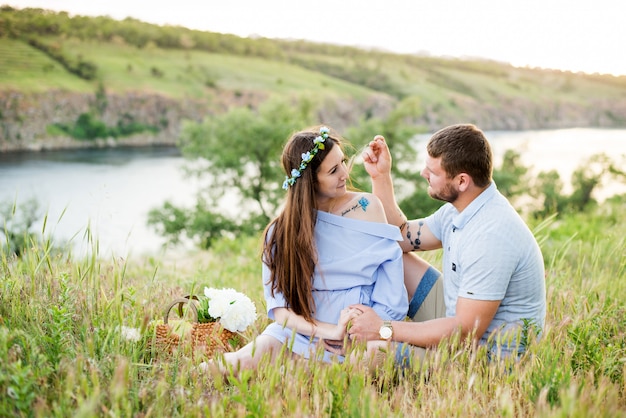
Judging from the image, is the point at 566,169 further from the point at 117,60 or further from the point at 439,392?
the point at 117,60

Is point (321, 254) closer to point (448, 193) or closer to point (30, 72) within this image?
point (448, 193)

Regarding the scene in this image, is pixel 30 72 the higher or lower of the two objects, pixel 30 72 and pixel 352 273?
the higher

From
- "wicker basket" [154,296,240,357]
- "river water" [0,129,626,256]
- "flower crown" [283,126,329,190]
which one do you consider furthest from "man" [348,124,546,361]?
"river water" [0,129,626,256]

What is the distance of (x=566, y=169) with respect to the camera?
39.2 m

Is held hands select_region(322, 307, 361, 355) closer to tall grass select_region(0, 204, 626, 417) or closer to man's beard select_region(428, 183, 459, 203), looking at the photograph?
tall grass select_region(0, 204, 626, 417)

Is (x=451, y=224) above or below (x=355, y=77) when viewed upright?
below

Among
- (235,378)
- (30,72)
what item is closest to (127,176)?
(30,72)

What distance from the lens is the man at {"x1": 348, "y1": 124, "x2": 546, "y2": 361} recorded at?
281cm

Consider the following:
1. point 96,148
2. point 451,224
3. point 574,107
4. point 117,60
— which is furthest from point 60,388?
point 574,107

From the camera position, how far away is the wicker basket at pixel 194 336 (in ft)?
9.86

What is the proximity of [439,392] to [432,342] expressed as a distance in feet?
1.70

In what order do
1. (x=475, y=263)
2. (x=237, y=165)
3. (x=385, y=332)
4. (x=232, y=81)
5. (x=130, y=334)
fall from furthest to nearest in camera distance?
(x=232, y=81) → (x=237, y=165) → (x=385, y=332) → (x=475, y=263) → (x=130, y=334)

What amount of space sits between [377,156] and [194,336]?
1708 mm

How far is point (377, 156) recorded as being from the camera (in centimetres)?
353
